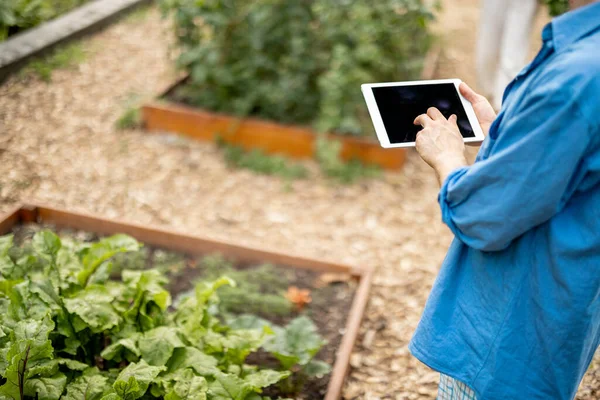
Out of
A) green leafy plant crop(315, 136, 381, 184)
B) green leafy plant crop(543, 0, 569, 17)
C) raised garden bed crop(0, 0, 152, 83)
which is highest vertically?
green leafy plant crop(543, 0, 569, 17)

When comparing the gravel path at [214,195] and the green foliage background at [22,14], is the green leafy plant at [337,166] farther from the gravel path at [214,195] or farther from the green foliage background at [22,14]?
the green foliage background at [22,14]

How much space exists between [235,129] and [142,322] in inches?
99.3

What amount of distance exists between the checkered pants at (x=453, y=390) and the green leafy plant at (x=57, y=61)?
4.82 metres

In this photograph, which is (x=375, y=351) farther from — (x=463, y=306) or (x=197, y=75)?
(x=197, y=75)

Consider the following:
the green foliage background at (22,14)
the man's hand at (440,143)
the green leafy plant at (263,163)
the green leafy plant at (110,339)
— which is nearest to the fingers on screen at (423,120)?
the man's hand at (440,143)

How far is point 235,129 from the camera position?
4.95 m

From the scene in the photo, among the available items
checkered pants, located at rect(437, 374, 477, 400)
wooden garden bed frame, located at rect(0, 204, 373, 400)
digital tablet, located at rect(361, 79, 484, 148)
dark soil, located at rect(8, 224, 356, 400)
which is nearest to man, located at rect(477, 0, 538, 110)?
wooden garden bed frame, located at rect(0, 204, 373, 400)

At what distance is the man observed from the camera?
468 cm

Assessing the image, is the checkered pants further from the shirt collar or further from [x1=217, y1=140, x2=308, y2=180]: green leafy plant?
[x1=217, y1=140, x2=308, y2=180]: green leafy plant

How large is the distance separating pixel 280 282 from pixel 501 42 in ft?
10.0

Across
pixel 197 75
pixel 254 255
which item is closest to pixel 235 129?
pixel 197 75

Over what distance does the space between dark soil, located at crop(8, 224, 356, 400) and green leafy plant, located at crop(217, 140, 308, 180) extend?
1.20m

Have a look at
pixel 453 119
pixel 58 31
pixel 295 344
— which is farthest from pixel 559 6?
pixel 58 31

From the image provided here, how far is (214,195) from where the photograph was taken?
4.49 m
